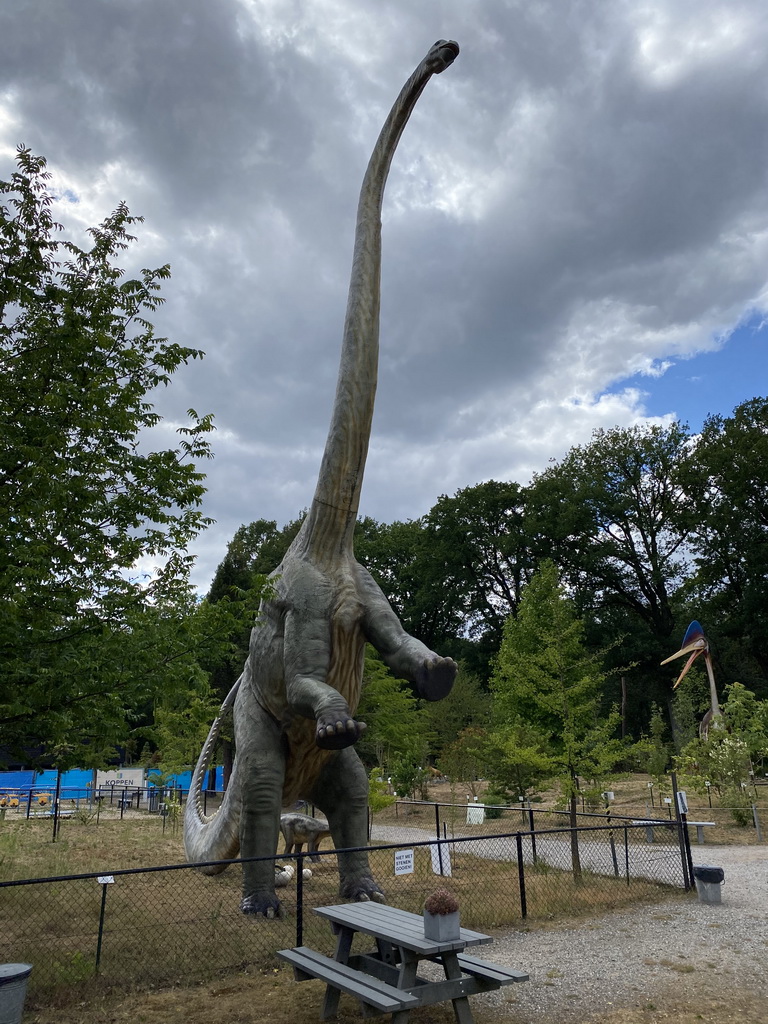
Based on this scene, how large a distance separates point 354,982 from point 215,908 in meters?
4.17

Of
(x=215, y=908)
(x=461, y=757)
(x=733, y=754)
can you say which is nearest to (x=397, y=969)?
(x=215, y=908)

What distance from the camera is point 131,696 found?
6.20 m

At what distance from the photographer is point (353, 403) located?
771 centimetres

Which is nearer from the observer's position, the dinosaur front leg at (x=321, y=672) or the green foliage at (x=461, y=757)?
the dinosaur front leg at (x=321, y=672)

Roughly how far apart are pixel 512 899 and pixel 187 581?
549 cm

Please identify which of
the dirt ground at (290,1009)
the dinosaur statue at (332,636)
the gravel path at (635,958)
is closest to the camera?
the dirt ground at (290,1009)

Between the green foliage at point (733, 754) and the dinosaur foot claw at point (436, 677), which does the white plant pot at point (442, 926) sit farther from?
the green foliage at point (733, 754)

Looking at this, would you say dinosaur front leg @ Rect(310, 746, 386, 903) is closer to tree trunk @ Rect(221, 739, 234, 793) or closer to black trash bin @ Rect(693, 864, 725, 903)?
black trash bin @ Rect(693, 864, 725, 903)

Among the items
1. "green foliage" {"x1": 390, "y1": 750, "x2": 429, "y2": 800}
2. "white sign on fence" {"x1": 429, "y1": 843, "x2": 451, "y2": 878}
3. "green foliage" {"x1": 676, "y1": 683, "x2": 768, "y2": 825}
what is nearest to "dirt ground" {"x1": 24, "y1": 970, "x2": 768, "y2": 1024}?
"white sign on fence" {"x1": 429, "y1": 843, "x2": 451, "y2": 878}

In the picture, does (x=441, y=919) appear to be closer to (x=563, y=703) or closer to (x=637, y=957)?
(x=637, y=957)

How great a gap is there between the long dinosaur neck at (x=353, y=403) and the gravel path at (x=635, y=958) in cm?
406

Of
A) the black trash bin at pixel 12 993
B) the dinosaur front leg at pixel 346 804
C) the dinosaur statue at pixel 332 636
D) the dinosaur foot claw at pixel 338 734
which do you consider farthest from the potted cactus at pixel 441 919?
the dinosaur front leg at pixel 346 804

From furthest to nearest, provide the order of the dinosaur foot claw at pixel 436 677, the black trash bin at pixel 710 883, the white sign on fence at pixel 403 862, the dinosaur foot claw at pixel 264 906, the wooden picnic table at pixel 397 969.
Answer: the black trash bin at pixel 710 883 < the white sign on fence at pixel 403 862 < the dinosaur foot claw at pixel 264 906 < the dinosaur foot claw at pixel 436 677 < the wooden picnic table at pixel 397 969

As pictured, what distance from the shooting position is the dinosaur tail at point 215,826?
8930 mm
